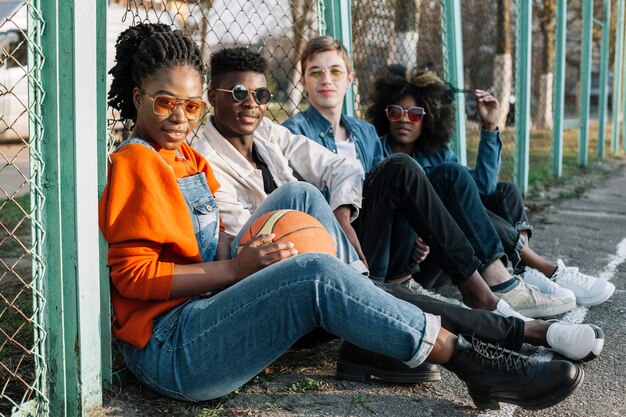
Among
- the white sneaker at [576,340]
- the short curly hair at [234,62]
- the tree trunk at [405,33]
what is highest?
the tree trunk at [405,33]

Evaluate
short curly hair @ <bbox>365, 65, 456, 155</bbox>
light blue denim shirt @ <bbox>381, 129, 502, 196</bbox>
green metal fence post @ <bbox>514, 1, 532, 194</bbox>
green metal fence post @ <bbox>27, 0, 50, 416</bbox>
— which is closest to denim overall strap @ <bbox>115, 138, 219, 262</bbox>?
green metal fence post @ <bbox>27, 0, 50, 416</bbox>

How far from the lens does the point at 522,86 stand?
27.9ft

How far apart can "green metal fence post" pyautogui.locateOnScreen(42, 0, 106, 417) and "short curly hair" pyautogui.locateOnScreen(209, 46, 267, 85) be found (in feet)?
3.37

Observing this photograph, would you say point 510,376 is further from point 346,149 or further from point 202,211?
point 346,149

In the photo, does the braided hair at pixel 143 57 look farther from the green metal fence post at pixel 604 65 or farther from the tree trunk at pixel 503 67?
the green metal fence post at pixel 604 65

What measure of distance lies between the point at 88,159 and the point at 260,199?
1.20m

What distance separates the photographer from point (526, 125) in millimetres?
8625

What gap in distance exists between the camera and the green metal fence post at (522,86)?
8.32 meters

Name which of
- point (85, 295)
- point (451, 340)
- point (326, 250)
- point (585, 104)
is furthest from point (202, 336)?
point (585, 104)

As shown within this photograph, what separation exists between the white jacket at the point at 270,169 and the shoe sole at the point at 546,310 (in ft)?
3.56

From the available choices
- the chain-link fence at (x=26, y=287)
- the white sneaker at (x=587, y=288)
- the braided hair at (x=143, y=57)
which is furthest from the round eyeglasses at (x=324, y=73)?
the white sneaker at (x=587, y=288)

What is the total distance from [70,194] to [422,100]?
9.38 ft

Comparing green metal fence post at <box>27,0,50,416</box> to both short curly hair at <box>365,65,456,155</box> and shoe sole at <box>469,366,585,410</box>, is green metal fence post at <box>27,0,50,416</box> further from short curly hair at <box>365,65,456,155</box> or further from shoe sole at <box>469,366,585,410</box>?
short curly hair at <box>365,65,456,155</box>

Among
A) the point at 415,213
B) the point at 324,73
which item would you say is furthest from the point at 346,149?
the point at 415,213
